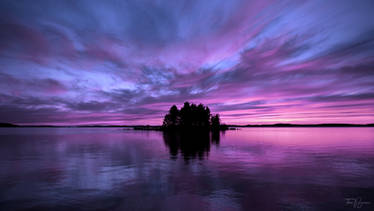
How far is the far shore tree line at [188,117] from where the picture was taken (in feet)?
460

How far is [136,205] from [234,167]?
1366cm

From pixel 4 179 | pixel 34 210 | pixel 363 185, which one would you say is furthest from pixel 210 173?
pixel 4 179

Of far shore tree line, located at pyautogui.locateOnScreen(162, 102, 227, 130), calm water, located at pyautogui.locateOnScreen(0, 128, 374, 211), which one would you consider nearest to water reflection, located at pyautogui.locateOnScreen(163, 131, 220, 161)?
calm water, located at pyautogui.locateOnScreen(0, 128, 374, 211)

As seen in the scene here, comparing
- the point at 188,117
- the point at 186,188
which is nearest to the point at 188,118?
the point at 188,117

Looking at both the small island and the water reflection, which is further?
the small island

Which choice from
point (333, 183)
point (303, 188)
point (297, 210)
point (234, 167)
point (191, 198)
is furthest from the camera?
point (234, 167)

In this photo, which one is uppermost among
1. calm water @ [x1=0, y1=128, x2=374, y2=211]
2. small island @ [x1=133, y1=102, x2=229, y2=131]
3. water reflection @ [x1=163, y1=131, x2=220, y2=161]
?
small island @ [x1=133, y1=102, x2=229, y2=131]

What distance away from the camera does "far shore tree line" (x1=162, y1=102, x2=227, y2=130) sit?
460 ft

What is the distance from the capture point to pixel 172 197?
13414 mm

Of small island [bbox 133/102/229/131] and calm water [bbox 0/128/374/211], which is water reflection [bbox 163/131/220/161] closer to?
calm water [bbox 0/128/374/211]

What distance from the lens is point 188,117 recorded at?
13938cm

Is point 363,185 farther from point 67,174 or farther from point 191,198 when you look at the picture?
point 67,174

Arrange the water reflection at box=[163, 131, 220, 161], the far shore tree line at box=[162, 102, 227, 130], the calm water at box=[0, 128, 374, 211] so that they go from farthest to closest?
1. the far shore tree line at box=[162, 102, 227, 130]
2. the water reflection at box=[163, 131, 220, 161]
3. the calm water at box=[0, 128, 374, 211]

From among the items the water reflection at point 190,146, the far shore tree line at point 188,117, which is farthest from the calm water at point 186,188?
the far shore tree line at point 188,117
